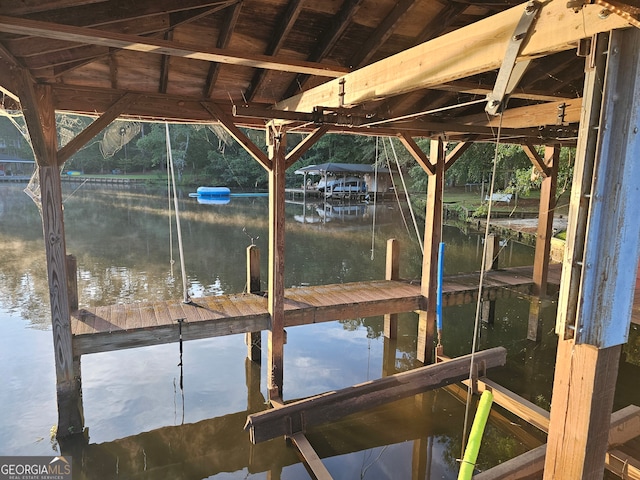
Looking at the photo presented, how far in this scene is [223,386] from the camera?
233 inches

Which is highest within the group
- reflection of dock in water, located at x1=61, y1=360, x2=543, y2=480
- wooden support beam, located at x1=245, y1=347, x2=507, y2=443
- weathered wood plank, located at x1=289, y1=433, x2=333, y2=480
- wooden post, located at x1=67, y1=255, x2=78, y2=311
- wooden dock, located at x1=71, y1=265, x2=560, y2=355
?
wooden post, located at x1=67, y1=255, x2=78, y2=311

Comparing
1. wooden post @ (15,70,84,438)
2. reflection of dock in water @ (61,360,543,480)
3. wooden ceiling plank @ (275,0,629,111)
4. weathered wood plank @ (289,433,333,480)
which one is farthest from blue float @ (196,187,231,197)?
wooden ceiling plank @ (275,0,629,111)

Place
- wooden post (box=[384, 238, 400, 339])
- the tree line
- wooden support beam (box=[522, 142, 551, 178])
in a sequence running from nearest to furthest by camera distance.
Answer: wooden support beam (box=[522, 142, 551, 178]) → wooden post (box=[384, 238, 400, 339]) → the tree line

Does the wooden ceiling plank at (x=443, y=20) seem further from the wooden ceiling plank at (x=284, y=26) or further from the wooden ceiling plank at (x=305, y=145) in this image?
the wooden ceiling plank at (x=305, y=145)

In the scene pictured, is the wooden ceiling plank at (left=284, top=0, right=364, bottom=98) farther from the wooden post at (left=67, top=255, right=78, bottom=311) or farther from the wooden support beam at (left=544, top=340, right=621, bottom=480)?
the wooden post at (left=67, top=255, right=78, bottom=311)

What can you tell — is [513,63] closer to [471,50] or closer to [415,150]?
[471,50]

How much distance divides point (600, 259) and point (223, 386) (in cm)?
535

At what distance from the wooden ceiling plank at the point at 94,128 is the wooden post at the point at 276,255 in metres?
1.56

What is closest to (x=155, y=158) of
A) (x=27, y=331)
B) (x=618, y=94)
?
(x=27, y=331)

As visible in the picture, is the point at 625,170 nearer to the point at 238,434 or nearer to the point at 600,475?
the point at 600,475

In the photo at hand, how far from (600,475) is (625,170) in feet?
4.06

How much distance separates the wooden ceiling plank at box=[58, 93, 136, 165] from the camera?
3.93 metres

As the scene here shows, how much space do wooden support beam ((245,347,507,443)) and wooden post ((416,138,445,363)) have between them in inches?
55.6

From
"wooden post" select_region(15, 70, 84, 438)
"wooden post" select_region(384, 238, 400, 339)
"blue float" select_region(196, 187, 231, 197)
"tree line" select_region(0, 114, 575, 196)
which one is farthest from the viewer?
"tree line" select_region(0, 114, 575, 196)
